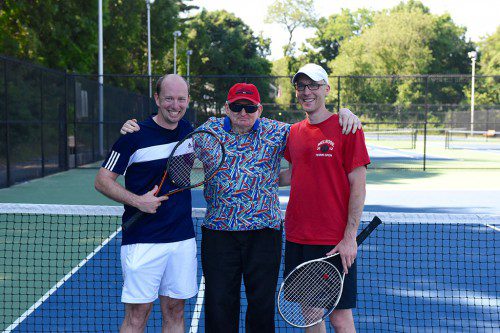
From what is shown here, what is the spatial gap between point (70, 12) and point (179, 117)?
23.0 metres

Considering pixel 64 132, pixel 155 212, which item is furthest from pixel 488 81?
pixel 155 212

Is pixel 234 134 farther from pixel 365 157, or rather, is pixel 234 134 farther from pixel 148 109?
pixel 148 109

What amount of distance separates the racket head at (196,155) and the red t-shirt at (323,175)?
17.3 inches

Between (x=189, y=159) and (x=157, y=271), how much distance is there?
68cm

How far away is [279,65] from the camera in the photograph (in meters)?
89.0

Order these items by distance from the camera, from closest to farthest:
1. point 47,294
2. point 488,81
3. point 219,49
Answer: point 47,294 → point 488,81 → point 219,49

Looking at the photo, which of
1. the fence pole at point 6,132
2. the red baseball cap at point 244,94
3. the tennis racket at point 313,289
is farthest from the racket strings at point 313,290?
the fence pole at point 6,132

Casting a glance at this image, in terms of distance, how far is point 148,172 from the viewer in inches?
142

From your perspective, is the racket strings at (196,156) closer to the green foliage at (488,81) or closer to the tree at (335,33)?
the green foliage at (488,81)

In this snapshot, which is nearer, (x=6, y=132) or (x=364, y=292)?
(x=364, y=292)

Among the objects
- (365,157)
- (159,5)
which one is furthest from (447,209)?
(159,5)

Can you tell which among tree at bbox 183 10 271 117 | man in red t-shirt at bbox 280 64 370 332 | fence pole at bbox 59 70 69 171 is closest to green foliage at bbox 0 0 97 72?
fence pole at bbox 59 70 69 171

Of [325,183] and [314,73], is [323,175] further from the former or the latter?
[314,73]

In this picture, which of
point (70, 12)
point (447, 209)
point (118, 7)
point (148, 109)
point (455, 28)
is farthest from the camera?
point (455, 28)
